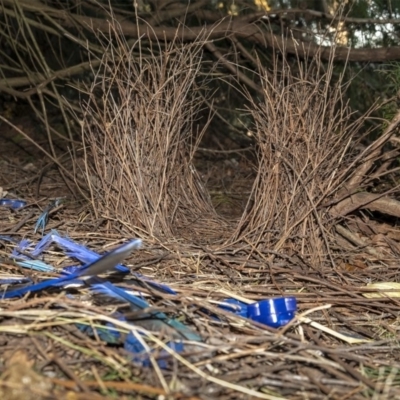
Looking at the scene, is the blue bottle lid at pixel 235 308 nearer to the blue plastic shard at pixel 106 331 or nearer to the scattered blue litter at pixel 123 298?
the scattered blue litter at pixel 123 298

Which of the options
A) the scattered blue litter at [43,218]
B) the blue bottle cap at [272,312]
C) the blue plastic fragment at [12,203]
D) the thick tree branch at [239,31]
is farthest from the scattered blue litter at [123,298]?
the thick tree branch at [239,31]

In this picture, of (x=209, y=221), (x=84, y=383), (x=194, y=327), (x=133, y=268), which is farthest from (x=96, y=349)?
(x=209, y=221)

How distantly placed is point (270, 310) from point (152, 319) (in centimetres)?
37

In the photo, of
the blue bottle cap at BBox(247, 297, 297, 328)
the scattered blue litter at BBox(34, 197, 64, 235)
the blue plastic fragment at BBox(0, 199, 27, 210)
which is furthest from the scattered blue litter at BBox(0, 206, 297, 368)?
the blue plastic fragment at BBox(0, 199, 27, 210)

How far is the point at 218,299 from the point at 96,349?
0.55m

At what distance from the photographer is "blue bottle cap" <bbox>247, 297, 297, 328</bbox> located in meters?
1.97

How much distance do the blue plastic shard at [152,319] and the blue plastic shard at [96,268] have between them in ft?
0.28

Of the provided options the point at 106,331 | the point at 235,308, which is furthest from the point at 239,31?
the point at 106,331

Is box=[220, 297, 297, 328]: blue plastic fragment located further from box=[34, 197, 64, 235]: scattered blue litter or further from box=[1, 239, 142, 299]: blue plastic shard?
box=[34, 197, 64, 235]: scattered blue litter

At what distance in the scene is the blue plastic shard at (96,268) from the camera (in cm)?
176

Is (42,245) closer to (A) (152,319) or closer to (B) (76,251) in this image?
(B) (76,251)

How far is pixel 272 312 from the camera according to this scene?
198 cm

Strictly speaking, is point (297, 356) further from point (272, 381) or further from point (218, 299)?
point (218, 299)

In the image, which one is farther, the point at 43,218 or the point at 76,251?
the point at 43,218
